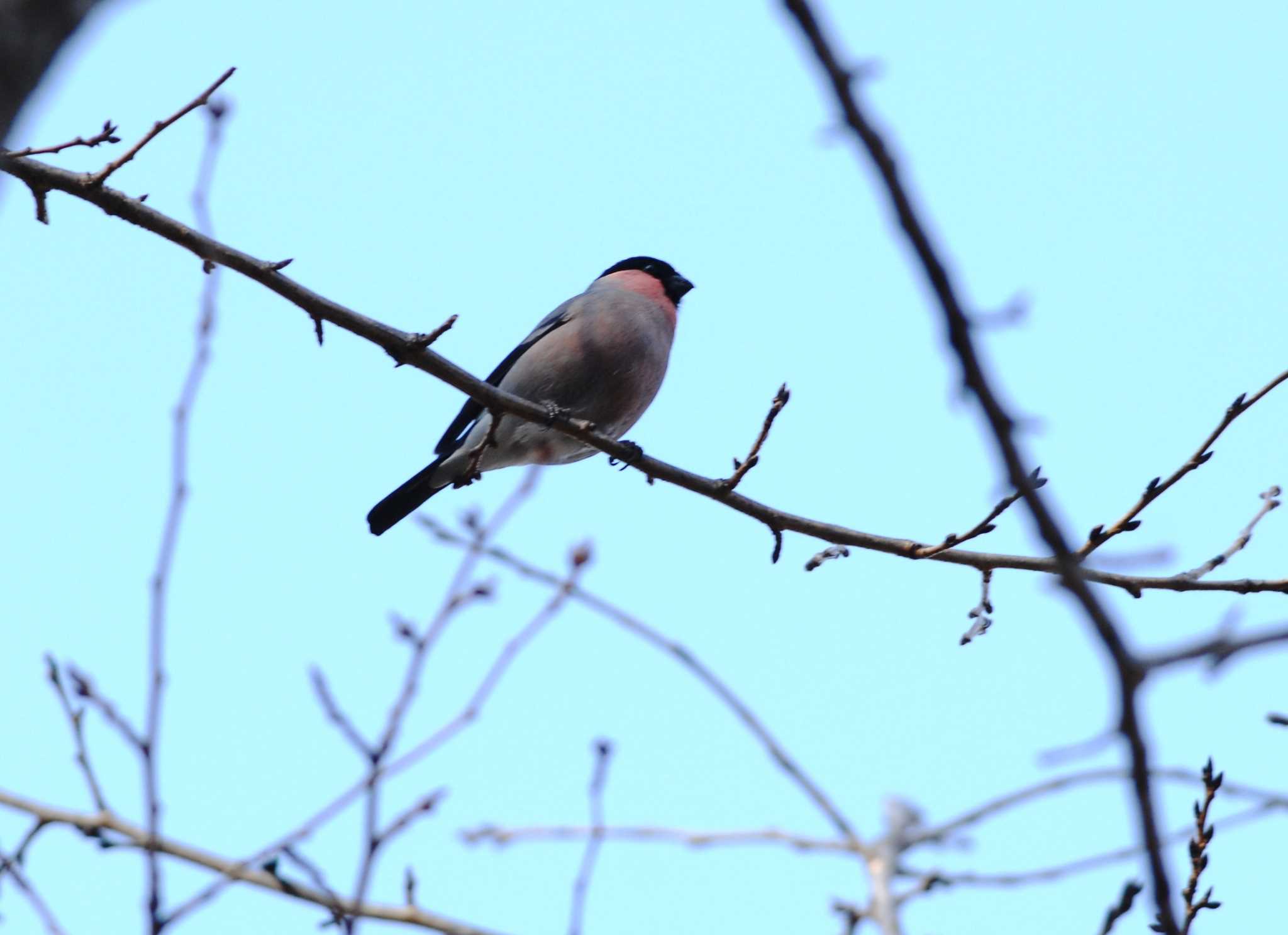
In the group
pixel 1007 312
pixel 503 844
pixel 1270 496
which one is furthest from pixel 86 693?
pixel 1270 496

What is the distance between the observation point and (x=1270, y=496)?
403 centimetres

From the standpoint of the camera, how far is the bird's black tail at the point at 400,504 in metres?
6.00

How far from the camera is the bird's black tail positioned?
6.00 m

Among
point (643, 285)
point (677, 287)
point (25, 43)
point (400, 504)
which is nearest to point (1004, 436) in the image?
point (25, 43)

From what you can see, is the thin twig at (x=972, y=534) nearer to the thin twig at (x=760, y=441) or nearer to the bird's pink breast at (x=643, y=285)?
the thin twig at (x=760, y=441)

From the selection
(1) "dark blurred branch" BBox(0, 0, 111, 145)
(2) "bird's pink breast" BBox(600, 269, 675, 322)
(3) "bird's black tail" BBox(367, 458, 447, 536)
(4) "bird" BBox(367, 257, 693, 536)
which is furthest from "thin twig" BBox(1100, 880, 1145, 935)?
(2) "bird's pink breast" BBox(600, 269, 675, 322)

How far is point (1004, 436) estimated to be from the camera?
1.34 metres

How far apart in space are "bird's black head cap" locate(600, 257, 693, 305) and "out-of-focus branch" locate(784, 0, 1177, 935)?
19.2ft

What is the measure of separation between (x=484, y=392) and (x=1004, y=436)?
A: 8.61 ft

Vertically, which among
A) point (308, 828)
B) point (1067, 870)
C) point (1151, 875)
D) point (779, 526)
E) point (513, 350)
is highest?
point (513, 350)

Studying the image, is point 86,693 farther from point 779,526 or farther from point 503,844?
point 779,526

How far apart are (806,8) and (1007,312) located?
22.1 inches

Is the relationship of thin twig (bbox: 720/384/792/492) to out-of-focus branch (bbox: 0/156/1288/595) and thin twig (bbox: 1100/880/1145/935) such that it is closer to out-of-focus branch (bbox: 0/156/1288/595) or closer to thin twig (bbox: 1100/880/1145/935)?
out-of-focus branch (bbox: 0/156/1288/595)

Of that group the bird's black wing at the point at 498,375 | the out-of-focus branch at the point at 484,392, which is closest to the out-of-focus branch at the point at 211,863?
the out-of-focus branch at the point at 484,392
